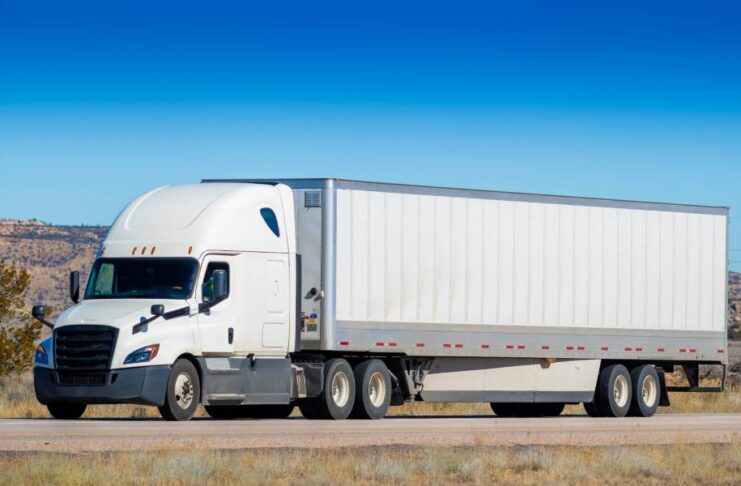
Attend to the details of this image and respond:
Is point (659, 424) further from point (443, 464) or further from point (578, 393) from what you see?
point (443, 464)

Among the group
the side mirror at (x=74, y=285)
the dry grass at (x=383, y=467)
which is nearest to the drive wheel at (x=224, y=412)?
the side mirror at (x=74, y=285)

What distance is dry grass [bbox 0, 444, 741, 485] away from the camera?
15195 millimetres

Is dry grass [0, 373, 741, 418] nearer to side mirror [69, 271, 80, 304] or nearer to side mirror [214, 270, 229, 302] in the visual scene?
side mirror [69, 271, 80, 304]

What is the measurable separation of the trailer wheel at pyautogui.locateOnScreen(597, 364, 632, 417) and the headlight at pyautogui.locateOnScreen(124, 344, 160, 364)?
1107 centimetres

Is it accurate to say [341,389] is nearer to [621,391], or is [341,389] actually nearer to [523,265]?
[523,265]

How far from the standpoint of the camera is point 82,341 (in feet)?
78.9

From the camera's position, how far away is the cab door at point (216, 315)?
24.9m

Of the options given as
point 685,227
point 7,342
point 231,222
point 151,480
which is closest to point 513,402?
point 685,227

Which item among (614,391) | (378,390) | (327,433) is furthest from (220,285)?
(614,391)

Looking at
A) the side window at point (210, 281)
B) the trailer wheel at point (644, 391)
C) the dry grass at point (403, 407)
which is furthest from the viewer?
the trailer wheel at point (644, 391)

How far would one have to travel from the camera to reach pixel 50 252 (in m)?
125

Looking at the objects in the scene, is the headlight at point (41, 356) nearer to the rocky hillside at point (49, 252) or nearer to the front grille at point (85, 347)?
the front grille at point (85, 347)

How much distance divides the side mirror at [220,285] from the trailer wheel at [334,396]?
261 cm

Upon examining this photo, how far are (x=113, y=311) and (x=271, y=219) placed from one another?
3.36 meters
